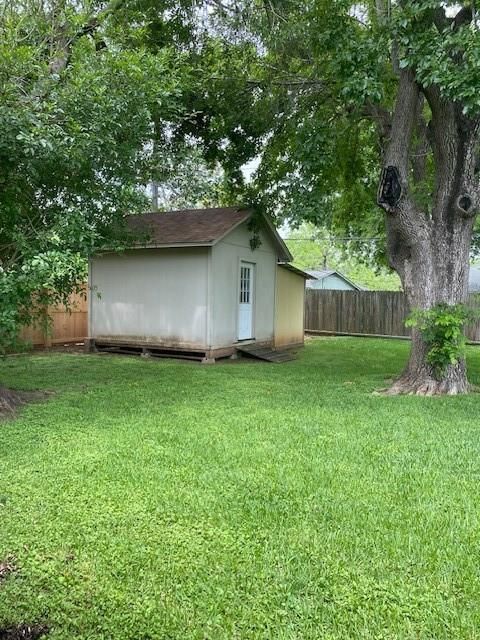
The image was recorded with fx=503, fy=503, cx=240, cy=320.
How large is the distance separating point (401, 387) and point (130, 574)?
5714 mm

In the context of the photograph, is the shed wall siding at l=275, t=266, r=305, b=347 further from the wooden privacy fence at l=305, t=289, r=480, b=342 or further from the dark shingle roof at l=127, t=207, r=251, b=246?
the wooden privacy fence at l=305, t=289, r=480, b=342

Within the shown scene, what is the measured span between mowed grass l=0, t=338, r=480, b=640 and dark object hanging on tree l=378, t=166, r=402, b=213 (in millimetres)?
3054

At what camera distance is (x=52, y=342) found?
12641 millimetres

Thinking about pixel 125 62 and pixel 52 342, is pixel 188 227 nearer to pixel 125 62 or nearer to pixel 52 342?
pixel 52 342

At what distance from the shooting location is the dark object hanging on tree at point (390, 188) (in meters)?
7.23

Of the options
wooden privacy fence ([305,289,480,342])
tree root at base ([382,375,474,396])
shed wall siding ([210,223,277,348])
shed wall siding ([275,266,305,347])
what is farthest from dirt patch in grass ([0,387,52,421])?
wooden privacy fence ([305,289,480,342])

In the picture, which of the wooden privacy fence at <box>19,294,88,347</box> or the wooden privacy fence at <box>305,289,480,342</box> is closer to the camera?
the wooden privacy fence at <box>19,294,88,347</box>

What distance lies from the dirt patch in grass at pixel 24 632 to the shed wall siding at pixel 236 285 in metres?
8.36

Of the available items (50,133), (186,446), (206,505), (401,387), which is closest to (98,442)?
(186,446)

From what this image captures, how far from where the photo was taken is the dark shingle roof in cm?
1035

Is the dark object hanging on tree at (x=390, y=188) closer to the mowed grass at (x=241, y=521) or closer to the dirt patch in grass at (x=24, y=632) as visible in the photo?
the mowed grass at (x=241, y=521)

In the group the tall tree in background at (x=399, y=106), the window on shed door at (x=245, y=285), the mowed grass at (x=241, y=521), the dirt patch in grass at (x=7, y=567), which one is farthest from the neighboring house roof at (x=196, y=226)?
the dirt patch in grass at (x=7, y=567)

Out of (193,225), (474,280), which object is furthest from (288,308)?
(474,280)

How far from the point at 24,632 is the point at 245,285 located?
10036mm
